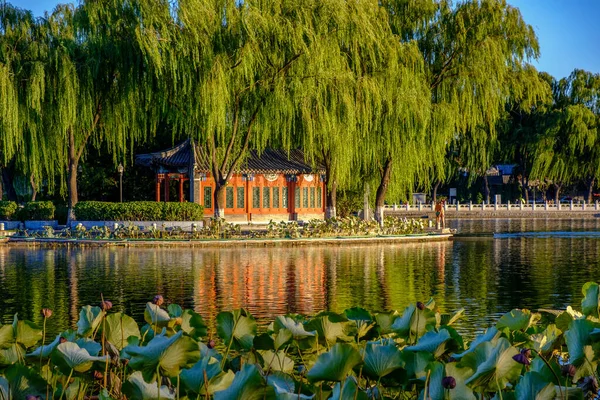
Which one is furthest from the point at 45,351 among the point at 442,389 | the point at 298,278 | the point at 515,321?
the point at 298,278

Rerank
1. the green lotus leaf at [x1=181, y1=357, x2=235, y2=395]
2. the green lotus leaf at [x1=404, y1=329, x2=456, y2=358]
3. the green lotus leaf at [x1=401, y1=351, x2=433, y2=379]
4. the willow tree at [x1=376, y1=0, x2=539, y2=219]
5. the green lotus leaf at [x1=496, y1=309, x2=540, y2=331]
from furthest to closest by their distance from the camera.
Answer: the willow tree at [x1=376, y1=0, x2=539, y2=219] < the green lotus leaf at [x1=496, y1=309, x2=540, y2=331] < the green lotus leaf at [x1=404, y1=329, x2=456, y2=358] < the green lotus leaf at [x1=401, y1=351, x2=433, y2=379] < the green lotus leaf at [x1=181, y1=357, x2=235, y2=395]

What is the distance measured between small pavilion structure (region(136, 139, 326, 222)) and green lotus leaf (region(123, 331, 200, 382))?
3701 cm

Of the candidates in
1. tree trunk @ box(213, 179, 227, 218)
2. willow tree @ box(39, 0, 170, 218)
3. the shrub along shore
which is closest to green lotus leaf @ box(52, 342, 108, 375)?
the shrub along shore

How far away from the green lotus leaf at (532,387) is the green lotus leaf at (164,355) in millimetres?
1620

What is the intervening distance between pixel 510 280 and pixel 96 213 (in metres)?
19.5

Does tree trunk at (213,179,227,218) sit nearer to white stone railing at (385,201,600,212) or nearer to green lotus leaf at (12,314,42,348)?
green lotus leaf at (12,314,42,348)

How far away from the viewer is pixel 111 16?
1266 inches

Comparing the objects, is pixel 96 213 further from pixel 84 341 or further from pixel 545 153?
pixel 545 153

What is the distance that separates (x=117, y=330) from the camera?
19.7ft

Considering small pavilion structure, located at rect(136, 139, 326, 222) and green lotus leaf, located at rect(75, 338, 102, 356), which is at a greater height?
small pavilion structure, located at rect(136, 139, 326, 222)

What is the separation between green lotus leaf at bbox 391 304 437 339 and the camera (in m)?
6.04

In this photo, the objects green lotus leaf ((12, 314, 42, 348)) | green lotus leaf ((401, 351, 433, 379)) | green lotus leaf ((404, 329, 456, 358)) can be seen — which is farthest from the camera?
green lotus leaf ((12, 314, 42, 348))

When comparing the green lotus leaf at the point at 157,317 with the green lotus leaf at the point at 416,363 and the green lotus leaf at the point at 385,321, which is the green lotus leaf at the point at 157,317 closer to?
the green lotus leaf at the point at 385,321

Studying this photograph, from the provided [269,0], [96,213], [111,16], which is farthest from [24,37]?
[269,0]
